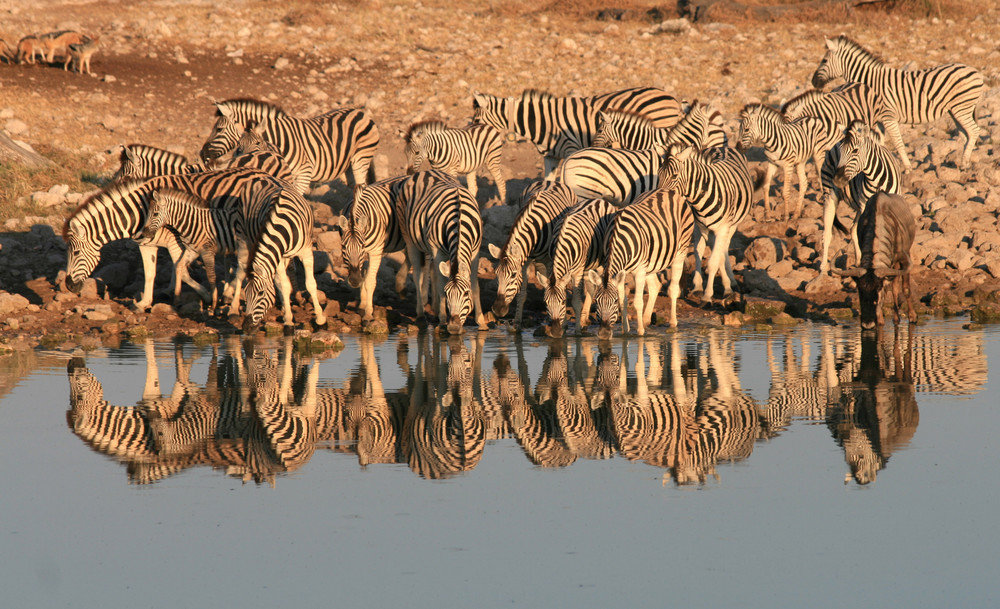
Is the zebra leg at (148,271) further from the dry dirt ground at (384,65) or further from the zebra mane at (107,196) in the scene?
the dry dirt ground at (384,65)

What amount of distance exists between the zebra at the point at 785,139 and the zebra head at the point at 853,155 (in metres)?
2.14

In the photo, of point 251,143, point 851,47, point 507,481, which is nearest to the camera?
point 507,481

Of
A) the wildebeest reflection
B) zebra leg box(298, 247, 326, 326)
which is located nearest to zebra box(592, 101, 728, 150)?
zebra leg box(298, 247, 326, 326)

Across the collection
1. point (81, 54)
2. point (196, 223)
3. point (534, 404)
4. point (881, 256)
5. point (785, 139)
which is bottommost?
point (534, 404)

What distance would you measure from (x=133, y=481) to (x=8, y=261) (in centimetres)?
989

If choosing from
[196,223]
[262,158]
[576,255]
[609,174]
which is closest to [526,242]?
[576,255]

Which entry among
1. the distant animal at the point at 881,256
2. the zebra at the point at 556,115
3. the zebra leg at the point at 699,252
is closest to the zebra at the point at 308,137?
the zebra at the point at 556,115

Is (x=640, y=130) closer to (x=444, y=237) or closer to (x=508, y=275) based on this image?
(x=444, y=237)

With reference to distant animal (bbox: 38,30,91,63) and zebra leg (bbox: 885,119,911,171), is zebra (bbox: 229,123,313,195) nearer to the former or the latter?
zebra leg (bbox: 885,119,911,171)

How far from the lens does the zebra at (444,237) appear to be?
13.2 metres

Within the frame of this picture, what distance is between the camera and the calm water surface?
589 centimetres

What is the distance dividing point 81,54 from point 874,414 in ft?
70.9

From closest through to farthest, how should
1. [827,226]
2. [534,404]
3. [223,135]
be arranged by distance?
[534,404], [827,226], [223,135]

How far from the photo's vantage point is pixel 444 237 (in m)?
13.8
